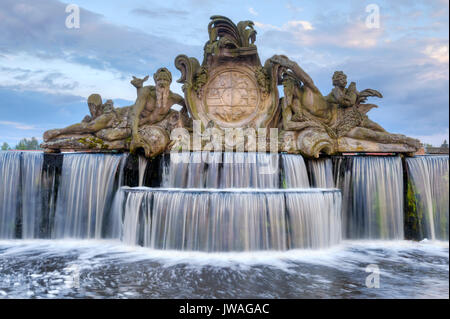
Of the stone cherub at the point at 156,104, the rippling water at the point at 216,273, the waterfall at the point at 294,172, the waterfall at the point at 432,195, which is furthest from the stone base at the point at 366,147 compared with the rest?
the stone cherub at the point at 156,104

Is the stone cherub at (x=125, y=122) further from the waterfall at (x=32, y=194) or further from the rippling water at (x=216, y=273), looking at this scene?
the rippling water at (x=216, y=273)

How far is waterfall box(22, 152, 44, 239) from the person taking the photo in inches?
476

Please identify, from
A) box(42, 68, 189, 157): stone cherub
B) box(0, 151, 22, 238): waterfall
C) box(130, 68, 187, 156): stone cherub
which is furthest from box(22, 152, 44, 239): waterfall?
box(130, 68, 187, 156): stone cherub

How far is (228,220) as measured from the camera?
923 centimetres

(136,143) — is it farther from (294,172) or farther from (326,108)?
(326,108)

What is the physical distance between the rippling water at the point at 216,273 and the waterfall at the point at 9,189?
72.9 inches

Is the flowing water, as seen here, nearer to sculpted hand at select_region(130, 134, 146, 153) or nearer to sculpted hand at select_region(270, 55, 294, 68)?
sculpted hand at select_region(130, 134, 146, 153)

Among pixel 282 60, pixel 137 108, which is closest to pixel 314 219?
pixel 282 60

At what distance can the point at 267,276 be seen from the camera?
7547mm

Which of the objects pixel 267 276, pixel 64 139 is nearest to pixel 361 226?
pixel 267 276

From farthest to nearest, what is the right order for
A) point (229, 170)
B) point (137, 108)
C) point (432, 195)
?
point (137, 108)
point (432, 195)
point (229, 170)

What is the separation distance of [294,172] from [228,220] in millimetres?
3352

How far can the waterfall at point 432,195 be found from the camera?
11.8 metres
